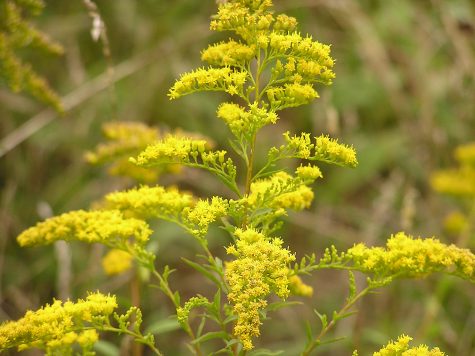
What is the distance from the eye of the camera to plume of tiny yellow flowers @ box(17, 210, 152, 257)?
87.4 inches

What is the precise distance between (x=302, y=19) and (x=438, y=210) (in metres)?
1.79

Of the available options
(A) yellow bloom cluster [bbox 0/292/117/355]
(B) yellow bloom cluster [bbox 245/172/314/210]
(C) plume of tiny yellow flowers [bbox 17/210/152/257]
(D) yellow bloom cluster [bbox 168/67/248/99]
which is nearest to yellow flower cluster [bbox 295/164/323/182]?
(B) yellow bloom cluster [bbox 245/172/314/210]

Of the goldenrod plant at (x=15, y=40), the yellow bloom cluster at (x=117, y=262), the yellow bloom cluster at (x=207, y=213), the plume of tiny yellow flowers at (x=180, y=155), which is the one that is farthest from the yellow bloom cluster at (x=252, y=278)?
the goldenrod plant at (x=15, y=40)

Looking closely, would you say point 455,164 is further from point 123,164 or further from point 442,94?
point 123,164

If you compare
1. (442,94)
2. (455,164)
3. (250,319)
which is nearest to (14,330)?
(250,319)

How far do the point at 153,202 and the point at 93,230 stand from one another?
8.8 inches

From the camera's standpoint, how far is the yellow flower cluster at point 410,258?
213cm

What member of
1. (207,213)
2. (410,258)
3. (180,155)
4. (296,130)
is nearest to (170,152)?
(180,155)

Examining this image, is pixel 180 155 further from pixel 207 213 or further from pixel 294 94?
pixel 294 94

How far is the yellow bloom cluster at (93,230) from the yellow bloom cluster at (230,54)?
58cm

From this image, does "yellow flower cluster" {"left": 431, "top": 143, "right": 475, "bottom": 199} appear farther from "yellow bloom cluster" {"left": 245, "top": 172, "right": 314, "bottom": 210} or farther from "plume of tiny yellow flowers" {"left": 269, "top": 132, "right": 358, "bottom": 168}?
"plume of tiny yellow flowers" {"left": 269, "top": 132, "right": 358, "bottom": 168}

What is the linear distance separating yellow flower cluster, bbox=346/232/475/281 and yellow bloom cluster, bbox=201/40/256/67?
0.66m

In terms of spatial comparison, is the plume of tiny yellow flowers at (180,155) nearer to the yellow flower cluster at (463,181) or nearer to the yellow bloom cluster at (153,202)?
the yellow bloom cluster at (153,202)

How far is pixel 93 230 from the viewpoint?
226cm
